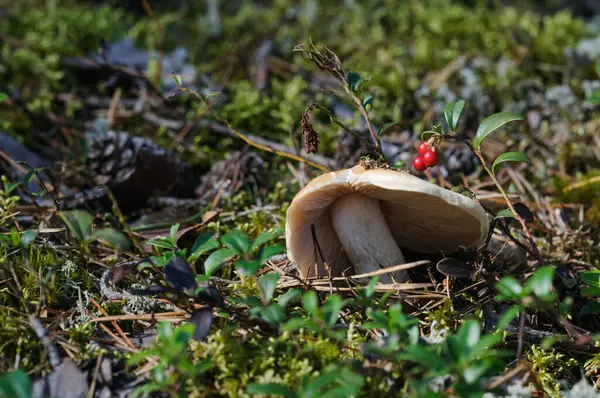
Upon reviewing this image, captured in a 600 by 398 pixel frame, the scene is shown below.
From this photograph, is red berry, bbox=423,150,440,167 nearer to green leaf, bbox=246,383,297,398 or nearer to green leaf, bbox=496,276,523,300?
green leaf, bbox=496,276,523,300

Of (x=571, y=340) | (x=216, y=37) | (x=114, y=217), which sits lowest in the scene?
(x=571, y=340)

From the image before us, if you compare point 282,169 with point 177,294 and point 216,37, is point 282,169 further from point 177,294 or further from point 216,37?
point 216,37

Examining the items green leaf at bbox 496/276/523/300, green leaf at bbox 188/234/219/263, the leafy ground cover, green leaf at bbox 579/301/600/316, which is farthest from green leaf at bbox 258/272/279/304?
green leaf at bbox 579/301/600/316

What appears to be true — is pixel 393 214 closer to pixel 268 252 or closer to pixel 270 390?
pixel 268 252

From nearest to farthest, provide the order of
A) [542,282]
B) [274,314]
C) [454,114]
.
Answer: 1. [542,282]
2. [274,314]
3. [454,114]

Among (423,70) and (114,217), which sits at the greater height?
(423,70)

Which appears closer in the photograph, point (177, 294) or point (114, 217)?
point (177, 294)

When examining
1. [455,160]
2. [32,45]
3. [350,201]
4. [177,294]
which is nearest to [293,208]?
[350,201]

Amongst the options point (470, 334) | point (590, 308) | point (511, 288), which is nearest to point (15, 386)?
point (470, 334)
